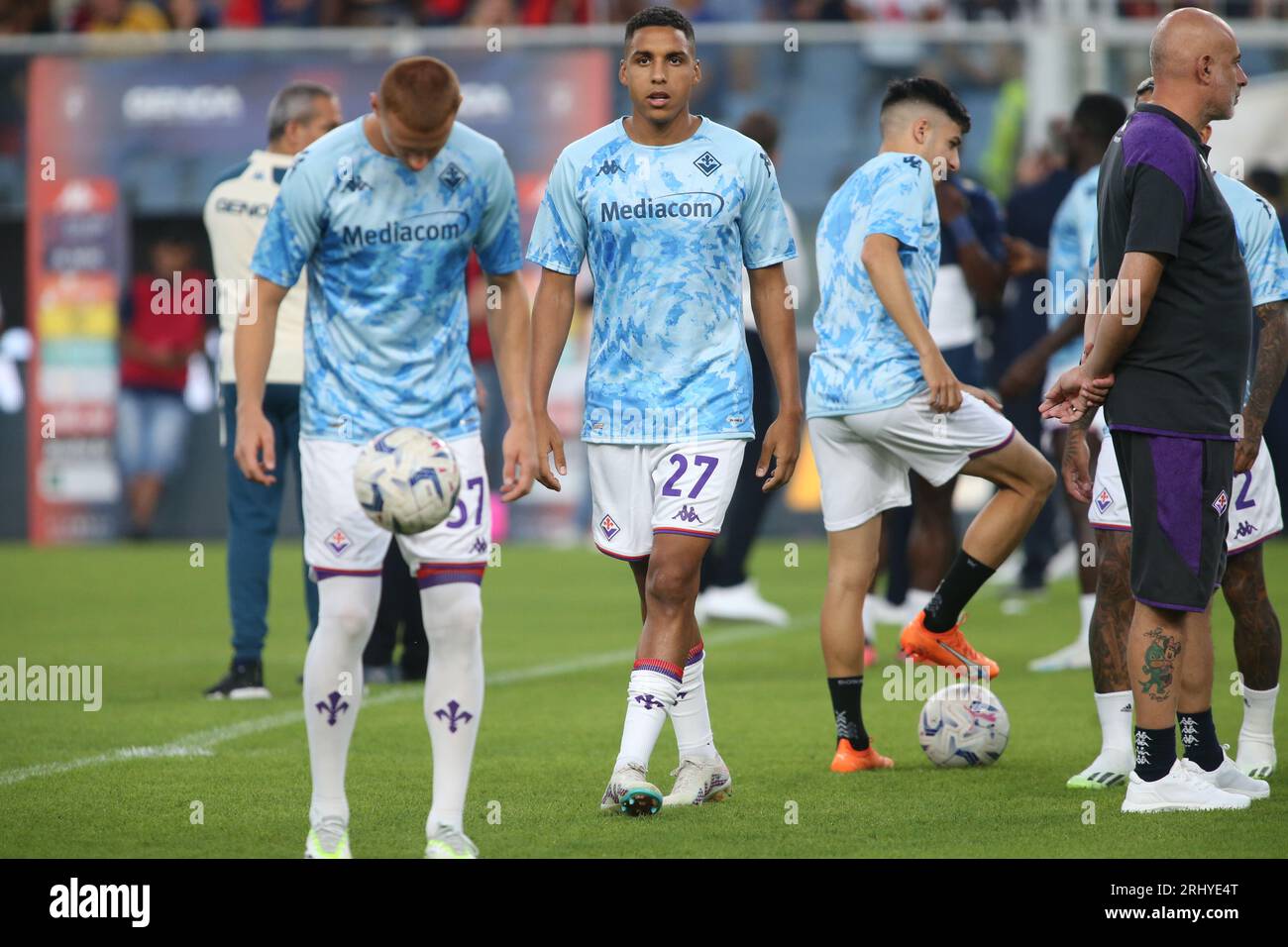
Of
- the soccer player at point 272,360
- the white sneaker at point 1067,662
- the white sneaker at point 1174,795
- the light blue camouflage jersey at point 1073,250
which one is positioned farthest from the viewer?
the white sneaker at point 1067,662

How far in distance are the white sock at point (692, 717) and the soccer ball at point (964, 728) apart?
41.8 inches

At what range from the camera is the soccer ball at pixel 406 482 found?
16.4 ft

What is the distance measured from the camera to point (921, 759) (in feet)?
23.7

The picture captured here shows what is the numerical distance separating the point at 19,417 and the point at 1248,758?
15048mm

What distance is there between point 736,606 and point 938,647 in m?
5.27

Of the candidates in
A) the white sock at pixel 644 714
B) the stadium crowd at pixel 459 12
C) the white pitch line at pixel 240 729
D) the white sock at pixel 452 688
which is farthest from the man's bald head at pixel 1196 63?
the stadium crowd at pixel 459 12

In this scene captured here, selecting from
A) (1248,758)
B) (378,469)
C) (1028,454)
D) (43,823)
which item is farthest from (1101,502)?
(43,823)

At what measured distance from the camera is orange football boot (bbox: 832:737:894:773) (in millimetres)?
6902

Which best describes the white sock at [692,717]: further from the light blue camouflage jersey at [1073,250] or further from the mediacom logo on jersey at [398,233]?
the light blue camouflage jersey at [1073,250]

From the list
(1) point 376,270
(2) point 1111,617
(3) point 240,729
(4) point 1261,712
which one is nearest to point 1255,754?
(4) point 1261,712

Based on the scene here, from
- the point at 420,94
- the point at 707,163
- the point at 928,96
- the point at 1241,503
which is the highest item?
the point at 928,96

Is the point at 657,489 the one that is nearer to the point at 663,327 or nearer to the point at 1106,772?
the point at 663,327

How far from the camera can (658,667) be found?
6020 mm

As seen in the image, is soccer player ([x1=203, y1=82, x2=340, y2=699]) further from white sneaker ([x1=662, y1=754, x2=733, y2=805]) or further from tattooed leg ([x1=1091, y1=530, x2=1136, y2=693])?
tattooed leg ([x1=1091, y1=530, x2=1136, y2=693])
